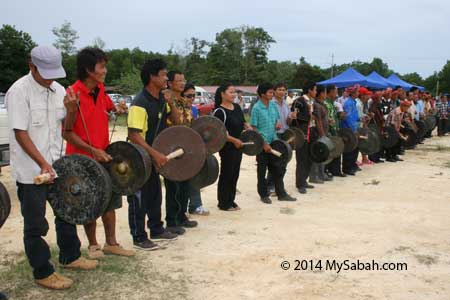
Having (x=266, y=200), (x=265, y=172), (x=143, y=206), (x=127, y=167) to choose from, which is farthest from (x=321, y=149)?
(x=127, y=167)

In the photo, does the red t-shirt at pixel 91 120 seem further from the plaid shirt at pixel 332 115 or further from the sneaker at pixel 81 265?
the plaid shirt at pixel 332 115

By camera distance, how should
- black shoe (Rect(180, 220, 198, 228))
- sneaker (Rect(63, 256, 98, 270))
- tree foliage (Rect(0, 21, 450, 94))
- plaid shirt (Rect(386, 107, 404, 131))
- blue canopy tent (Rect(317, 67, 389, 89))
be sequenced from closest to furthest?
sneaker (Rect(63, 256, 98, 270)) < black shoe (Rect(180, 220, 198, 228)) < plaid shirt (Rect(386, 107, 404, 131)) < blue canopy tent (Rect(317, 67, 389, 89)) < tree foliage (Rect(0, 21, 450, 94))

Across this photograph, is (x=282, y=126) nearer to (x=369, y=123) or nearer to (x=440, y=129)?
(x=369, y=123)

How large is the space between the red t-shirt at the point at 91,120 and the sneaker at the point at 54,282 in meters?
1.04

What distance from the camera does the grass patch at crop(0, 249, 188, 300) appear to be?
3.64 meters

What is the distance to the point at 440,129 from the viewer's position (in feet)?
62.8

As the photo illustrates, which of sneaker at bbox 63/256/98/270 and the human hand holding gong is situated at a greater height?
the human hand holding gong

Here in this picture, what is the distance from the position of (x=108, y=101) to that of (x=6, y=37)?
3943cm

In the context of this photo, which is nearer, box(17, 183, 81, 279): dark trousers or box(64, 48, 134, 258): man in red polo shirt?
box(17, 183, 81, 279): dark trousers

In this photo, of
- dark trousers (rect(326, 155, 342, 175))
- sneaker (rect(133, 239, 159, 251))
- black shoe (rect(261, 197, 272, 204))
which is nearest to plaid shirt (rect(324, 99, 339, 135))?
dark trousers (rect(326, 155, 342, 175))

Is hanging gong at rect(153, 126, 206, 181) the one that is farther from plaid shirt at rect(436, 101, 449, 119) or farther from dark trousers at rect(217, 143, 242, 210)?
plaid shirt at rect(436, 101, 449, 119)

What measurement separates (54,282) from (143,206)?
4.09 ft

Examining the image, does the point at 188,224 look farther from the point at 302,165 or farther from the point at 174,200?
the point at 302,165

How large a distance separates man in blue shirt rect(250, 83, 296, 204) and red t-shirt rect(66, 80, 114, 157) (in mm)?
3214
